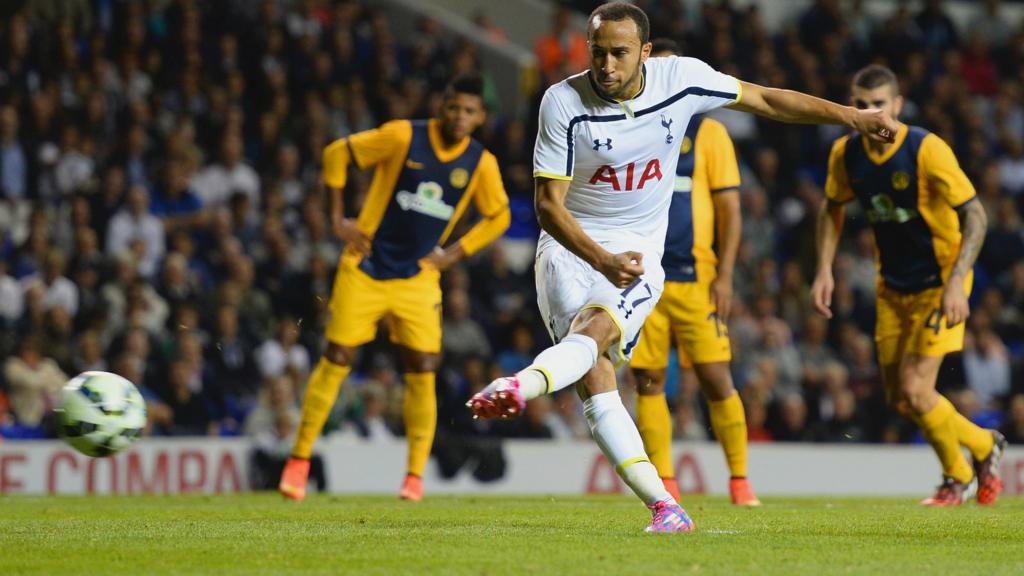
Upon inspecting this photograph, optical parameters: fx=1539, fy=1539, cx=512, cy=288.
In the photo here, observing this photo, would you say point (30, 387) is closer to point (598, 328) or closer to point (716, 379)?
point (716, 379)

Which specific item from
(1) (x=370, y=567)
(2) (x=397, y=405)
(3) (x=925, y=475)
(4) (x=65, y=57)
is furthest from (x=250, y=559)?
(4) (x=65, y=57)

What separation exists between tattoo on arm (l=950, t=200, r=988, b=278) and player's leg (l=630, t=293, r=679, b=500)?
177 centimetres

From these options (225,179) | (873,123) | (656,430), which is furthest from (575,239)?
(225,179)

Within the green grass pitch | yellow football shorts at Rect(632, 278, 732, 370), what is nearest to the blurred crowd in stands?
yellow football shorts at Rect(632, 278, 732, 370)

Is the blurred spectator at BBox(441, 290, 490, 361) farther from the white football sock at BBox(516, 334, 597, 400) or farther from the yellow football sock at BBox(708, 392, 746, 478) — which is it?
the white football sock at BBox(516, 334, 597, 400)

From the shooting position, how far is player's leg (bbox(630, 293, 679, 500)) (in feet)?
31.6

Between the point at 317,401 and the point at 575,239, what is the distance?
405cm

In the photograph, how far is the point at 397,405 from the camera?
14453mm

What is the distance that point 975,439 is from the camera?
386 inches

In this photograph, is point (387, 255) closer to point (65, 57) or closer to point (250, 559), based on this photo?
point (250, 559)

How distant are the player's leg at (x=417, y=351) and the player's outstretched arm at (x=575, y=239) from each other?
371 cm

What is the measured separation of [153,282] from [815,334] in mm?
7026

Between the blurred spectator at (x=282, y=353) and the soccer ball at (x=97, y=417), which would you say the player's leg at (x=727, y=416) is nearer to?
the soccer ball at (x=97, y=417)


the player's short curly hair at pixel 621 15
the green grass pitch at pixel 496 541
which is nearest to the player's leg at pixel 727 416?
the green grass pitch at pixel 496 541
